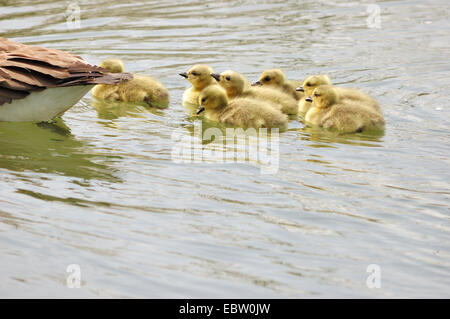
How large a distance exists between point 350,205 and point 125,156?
1.76 meters

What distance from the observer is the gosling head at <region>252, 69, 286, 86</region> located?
7.27 meters

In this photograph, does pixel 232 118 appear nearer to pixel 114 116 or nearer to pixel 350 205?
pixel 114 116

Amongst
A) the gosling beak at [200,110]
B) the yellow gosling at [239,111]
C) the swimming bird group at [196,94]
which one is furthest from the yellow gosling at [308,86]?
the gosling beak at [200,110]

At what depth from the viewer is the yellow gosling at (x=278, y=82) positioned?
727 cm

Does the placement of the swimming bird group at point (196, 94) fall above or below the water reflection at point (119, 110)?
above

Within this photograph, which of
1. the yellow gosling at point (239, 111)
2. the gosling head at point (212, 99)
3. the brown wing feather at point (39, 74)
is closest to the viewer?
the brown wing feather at point (39, 74)

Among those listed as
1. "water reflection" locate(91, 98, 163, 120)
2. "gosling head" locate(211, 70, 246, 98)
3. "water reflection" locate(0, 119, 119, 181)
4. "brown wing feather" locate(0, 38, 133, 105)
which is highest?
"brown wing feather" locate(0, 38, 133, 105)

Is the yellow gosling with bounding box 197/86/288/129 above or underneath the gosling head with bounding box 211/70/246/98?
underneath

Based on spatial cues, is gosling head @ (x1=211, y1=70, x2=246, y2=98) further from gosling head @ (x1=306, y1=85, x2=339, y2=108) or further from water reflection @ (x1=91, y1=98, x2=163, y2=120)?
gosling head @ (x1=306, y1=85, x2=339, y2=108)

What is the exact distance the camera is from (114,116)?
682 cm

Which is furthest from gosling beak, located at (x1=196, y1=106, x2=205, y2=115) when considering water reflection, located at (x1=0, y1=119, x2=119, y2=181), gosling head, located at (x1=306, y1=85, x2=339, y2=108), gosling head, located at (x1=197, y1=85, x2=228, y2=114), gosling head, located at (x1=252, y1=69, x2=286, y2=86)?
water reflection, located at (x1=0, y1=119, x2=119, y2=181)

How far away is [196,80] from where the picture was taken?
7.42 meters

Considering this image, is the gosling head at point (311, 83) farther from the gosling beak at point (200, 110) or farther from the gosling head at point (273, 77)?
the gosling beak at point (200, 110)

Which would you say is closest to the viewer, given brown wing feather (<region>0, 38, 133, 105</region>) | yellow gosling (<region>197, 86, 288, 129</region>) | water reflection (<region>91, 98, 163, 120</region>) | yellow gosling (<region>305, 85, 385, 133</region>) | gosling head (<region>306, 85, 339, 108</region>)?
brown wing feather (<region>0, 38, 133, 105</region>)
